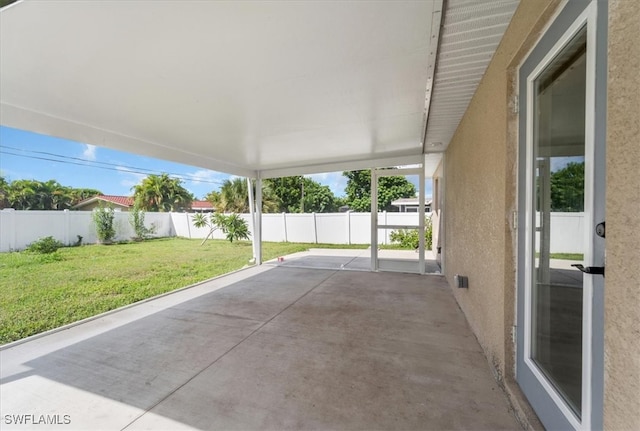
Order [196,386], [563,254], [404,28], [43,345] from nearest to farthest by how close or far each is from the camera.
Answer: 1. [563,254]
2. [404,28]
3. [196,386]
4. [43,345]

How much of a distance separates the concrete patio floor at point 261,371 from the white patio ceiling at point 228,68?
2475mm

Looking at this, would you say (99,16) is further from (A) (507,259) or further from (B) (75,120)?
(A) (507,259)

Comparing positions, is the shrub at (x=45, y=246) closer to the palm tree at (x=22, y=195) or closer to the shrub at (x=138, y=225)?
the palm tree at (x=22, y=195)

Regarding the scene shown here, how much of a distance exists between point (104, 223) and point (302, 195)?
12.8 metres

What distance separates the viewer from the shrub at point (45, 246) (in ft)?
24.4

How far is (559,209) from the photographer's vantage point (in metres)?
1.30

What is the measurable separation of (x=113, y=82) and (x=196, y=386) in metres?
2.68

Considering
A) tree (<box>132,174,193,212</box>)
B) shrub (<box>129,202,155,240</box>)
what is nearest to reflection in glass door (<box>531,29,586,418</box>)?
shrub (<box>129,202,155,240</box>)

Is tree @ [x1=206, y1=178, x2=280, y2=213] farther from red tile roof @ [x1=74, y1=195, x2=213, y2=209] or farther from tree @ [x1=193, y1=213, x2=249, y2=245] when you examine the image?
red tile roof @ [x1=74, y1=195, x2=213, y2=209]

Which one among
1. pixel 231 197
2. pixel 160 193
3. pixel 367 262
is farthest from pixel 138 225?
pixel 367 262

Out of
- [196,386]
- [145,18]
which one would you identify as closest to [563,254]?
[196,386]

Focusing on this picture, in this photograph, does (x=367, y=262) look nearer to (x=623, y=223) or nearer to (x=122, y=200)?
(x=623, y=223)

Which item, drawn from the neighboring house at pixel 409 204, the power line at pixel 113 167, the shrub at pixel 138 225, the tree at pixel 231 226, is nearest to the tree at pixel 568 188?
the neighboring house at pixel 409 204

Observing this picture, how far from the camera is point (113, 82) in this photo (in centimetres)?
224
